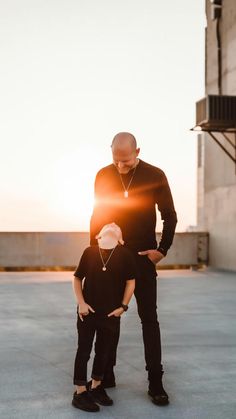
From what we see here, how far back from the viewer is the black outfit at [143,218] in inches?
176

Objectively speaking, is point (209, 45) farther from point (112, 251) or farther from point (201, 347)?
point (112, 251)

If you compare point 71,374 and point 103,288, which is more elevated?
point 103,288

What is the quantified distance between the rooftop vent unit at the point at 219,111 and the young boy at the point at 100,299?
1259cm

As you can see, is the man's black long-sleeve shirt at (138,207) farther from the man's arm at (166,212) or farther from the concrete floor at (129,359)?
the concrete floor at (129,359)

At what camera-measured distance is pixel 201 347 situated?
6340mm

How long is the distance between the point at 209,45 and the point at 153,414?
16.6 m

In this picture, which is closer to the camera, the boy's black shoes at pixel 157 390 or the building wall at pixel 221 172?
the boy's black shoes at pixel 157 390

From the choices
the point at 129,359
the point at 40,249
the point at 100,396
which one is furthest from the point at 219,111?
the point at 100,396

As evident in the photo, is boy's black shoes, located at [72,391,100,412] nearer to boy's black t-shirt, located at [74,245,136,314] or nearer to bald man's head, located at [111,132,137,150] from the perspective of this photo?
boy's black t-shirt, located at [74,245,136,314]

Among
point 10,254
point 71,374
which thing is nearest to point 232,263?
point 10,254

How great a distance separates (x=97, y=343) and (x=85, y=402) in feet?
1.38

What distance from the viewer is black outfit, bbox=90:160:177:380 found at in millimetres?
4461

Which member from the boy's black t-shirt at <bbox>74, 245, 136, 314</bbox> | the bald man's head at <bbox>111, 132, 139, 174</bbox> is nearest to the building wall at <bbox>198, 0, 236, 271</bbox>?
the bald man's head at <bbox>111, 132, 139, 174</bbox>

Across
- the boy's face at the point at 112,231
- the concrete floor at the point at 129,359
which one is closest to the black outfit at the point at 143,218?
the boy's face at the point at 112,231
